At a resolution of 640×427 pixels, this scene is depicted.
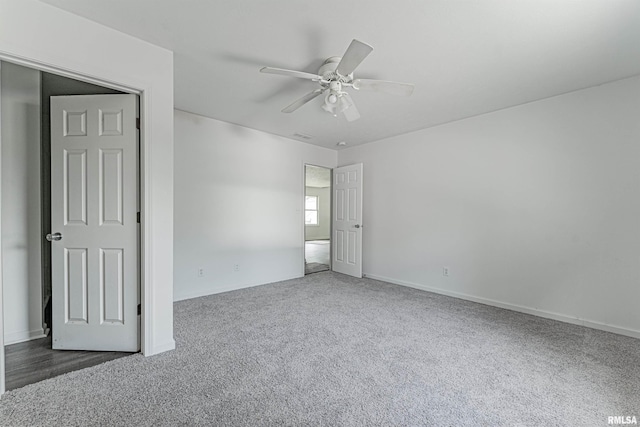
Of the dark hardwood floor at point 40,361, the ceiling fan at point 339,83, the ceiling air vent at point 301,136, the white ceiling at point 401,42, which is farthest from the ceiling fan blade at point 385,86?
the dark hardwood floor at point 40,361

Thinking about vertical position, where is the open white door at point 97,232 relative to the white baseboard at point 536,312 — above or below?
above

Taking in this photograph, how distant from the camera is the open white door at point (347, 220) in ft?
15.7

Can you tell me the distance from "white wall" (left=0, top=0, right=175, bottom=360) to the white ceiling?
109 millimetres

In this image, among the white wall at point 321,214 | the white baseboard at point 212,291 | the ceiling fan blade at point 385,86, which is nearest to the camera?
the ceiling fan blade at point 385,86

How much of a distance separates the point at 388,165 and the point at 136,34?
3.69 metres

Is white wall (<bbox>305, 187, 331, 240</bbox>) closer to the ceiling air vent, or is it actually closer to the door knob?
the ceiling air vent

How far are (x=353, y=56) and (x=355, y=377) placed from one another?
2.21 metres

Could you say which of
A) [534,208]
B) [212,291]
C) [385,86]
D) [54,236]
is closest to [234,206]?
[212,291]

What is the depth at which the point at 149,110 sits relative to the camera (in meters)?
2.10

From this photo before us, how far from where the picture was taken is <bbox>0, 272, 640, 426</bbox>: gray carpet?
4.91 ft

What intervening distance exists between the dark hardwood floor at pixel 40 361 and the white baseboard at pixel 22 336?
6 centimetres

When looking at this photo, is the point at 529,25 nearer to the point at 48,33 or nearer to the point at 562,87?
the point at 562,87

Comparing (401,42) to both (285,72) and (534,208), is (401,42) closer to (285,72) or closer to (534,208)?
(285,72)

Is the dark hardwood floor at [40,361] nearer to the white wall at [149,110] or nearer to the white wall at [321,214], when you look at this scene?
the white wall at [149,110]
